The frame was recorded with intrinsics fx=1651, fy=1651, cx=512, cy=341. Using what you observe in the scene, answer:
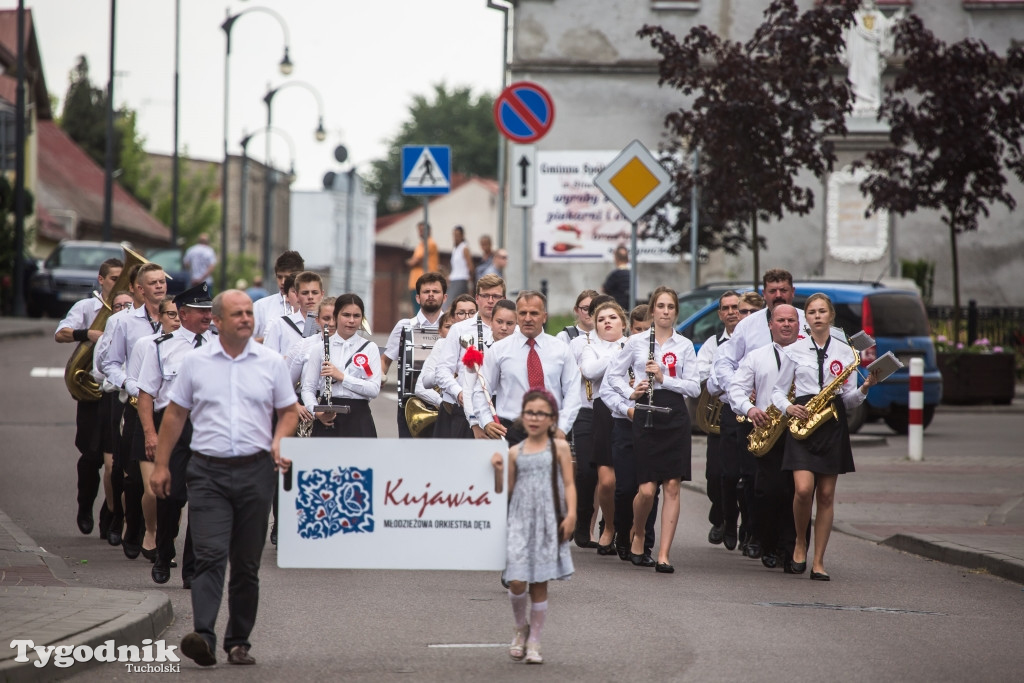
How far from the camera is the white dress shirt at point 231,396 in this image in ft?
25.1

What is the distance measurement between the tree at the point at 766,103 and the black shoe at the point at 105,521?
34.7ft

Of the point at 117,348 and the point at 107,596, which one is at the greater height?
the point at 117,348

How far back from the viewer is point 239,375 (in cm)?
773

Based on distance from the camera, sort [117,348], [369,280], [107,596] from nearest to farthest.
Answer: [107,596] < [117,348] < [369,280]

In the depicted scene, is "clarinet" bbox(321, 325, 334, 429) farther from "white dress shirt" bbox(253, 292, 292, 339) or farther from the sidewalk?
the sidewalk

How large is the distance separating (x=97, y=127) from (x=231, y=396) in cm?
7808

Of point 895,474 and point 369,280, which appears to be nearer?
point 895,474

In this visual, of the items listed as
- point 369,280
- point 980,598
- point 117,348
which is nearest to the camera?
point 980,598

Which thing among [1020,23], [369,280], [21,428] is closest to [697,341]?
[21,428]

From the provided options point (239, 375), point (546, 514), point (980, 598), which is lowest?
point (980, 598)

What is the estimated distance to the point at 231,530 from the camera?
25.1 feet

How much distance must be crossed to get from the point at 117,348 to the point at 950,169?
18019 millimetres

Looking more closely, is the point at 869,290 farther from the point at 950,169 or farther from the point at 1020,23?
the point at 1020,23

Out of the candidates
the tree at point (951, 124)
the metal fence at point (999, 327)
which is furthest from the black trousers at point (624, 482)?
the metal fence at point (999, 327)
